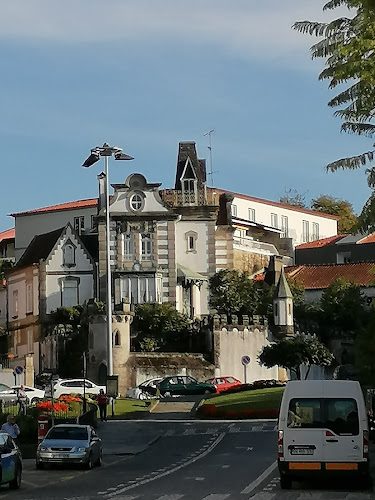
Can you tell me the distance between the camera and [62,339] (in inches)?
3477

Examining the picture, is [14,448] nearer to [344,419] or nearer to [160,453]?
[344,419]

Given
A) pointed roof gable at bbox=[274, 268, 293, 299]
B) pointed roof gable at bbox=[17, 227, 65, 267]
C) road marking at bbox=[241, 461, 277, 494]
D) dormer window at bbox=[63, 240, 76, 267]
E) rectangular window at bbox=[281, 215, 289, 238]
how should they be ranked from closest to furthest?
1. road marking at bbox=[241, 461, 277, 494]
2. pointed roof gable at bbox=[274, 268, 293, 299]
3. dormer window at bbox=[63, 240, 76, 267]
4. pointed roof gable at bbox=[17, 227, 65, 267]
5. rectangular window at bbox=[281, 215, 289, 238]

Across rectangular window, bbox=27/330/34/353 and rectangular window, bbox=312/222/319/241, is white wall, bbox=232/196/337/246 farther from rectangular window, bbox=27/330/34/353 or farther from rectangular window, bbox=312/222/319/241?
rectangular window, bbox=27/330/34/353

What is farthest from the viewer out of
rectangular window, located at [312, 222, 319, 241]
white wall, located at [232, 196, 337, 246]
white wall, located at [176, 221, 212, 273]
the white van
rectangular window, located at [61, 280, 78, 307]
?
rectangular window, located at [312, 222, 319, 241]

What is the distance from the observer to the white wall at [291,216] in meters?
124

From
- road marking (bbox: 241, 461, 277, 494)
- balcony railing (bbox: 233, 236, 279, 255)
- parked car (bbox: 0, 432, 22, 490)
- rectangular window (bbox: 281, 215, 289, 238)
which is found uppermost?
rectangular window (bbox: 281, 215, 289, 238)

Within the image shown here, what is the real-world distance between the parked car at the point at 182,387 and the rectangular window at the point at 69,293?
63.6 feet

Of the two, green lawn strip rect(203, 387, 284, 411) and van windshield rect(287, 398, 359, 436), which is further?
green lawn strip rect(203, 387, 284, 411)

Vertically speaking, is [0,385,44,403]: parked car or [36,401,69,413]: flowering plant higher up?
[0,385,44,403]: parked car

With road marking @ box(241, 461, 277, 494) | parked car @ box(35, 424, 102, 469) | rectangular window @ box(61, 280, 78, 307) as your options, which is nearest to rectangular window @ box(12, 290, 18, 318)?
rectangular window @ box(61, 280, 78, 307)

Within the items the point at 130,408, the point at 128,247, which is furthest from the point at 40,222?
the point at 130,408

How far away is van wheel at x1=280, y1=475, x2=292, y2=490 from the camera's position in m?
28.8

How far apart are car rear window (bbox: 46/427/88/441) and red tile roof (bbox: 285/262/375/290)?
64.9 meters

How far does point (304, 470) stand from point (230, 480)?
3319mm
